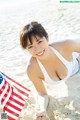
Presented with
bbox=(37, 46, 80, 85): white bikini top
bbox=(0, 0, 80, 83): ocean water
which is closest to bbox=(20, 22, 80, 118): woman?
bbox=(37, 46, 80, 85): white bikini top

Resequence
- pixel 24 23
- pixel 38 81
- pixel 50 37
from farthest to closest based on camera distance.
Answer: pixel 24 23, pixel 50 37, pixel 38 81

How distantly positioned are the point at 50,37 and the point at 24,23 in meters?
1.76

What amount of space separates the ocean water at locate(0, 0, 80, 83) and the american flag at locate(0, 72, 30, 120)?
0.59 meters

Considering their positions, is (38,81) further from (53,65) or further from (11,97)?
(11,97)

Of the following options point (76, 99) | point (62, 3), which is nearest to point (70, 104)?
point (76, 99)

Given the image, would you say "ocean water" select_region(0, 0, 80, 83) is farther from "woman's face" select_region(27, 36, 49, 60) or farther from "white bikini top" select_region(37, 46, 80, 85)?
"woman's face" select_region(27, 36, 49, 60)

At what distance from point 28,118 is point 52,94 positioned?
0.61 metres

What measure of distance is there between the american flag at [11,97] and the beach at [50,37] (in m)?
0.20

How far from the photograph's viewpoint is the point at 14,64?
5012 mm

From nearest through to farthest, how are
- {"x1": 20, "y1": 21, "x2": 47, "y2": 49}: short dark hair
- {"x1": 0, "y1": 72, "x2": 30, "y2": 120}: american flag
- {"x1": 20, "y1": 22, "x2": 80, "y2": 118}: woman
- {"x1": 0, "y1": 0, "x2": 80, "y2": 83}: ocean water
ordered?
{"x1": 20, "y1": 21, "x2": 47, "y2": 49}: short dark hair
{"x1": 0, "y1": 72, "x2": 30, "y2": 120}: american flag
{"x1": 20, "y1": 22, "x2": 80, "y2": 118}: woman
{"x1": 0, "y1": 0, "x2": 80, "y2": 83}: ocean water

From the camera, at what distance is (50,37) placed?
6.09 m

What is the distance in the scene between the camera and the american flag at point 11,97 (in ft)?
10.5

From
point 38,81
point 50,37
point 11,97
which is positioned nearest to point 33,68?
point 38,81

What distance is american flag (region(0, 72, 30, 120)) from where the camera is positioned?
3.21 m
